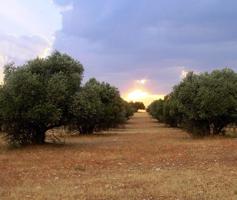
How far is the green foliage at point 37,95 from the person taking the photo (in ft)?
98.6

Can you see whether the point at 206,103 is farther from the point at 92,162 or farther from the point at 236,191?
the point at 236,191

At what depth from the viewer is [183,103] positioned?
4147 centimetres

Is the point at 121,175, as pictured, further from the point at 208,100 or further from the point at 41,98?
the point at 208,100

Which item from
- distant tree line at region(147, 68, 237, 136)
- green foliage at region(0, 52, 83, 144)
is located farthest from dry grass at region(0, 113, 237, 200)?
distant tree line at region(147, 68, 237, 136)

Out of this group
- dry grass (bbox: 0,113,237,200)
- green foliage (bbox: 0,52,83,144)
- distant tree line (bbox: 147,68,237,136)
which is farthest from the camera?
distant tree line (bbox: 147,68,237,136)

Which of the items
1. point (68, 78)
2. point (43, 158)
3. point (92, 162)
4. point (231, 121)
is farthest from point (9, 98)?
point (231, 121)

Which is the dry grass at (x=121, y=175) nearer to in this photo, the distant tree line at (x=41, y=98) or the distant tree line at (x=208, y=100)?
the distant tree line at (x=41, y=98)

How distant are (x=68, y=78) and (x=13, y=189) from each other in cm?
1750

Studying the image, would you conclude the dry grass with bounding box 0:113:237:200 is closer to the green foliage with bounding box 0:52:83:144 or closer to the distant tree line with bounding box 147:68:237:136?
the green foliage with bounding box 0:52:83:144

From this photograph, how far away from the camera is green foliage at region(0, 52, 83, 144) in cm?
3005

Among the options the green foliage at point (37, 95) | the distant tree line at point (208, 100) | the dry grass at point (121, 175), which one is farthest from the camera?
the distant tree line at point (208, 100)

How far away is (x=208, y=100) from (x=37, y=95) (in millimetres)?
14100

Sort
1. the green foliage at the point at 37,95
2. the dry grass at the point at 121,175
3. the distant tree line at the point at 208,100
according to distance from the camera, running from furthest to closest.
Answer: the distant tree line at the point at 208,100 → the green foliage at the point at 37,95 → the dry grass at the point at 121,175

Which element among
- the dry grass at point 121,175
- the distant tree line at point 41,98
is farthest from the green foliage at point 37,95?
the dry grass at point 121,175
